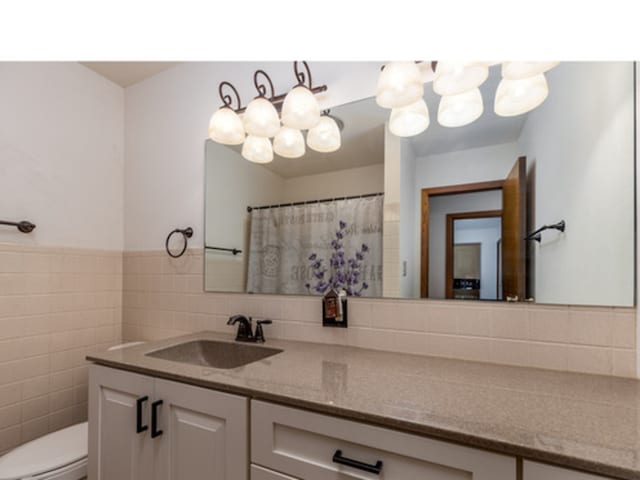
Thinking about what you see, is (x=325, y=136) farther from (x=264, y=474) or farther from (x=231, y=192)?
(x=264, y=474)

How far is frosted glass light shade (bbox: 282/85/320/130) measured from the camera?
1336 millimetres

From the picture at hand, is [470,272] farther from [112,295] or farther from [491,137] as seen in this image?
[112,295]

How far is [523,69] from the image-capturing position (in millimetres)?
993

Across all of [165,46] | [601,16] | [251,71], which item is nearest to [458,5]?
[601,16]

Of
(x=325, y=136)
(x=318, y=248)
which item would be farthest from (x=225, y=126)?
(x=318, y=248)

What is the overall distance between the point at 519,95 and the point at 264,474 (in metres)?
1.45

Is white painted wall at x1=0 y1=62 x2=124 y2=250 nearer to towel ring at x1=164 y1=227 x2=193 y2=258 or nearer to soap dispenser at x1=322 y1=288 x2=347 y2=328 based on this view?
towel ring at x1=164 y1=227 x2=193 y2=258

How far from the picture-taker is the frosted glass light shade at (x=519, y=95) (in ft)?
3.54

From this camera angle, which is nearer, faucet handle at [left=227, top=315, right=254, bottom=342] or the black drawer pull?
the black drawer pull

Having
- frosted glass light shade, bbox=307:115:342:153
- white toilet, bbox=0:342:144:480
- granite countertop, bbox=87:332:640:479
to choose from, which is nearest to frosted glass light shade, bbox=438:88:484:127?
frosted glass light shade, bbox=307:115:342:153

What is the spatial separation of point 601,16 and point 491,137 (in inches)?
32.3

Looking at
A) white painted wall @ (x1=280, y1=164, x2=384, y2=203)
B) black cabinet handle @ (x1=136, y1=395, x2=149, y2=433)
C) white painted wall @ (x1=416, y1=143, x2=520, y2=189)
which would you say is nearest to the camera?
black cabinet handle @ (x1=136, y1=395, x2=149, y2=433)

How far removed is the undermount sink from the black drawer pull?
23.0 inches

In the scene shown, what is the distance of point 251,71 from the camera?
171 centimetres
